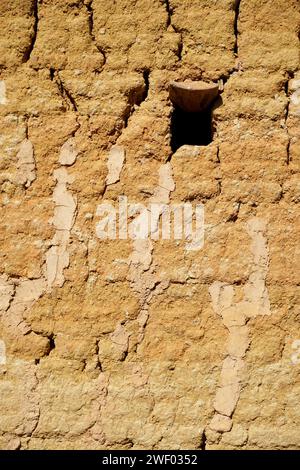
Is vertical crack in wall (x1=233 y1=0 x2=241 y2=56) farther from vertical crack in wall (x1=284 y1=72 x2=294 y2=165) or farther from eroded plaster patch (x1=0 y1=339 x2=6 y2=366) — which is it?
eroded plaster patch (x1=0 y1=339 x2=6 y2=366)

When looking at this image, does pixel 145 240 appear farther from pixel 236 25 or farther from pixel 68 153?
pixel 236 25

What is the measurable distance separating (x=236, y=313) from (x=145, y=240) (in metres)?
0.45

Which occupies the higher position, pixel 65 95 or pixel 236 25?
pixel 236 25

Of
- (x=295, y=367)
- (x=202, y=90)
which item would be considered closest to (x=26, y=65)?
(x=202, y=90)

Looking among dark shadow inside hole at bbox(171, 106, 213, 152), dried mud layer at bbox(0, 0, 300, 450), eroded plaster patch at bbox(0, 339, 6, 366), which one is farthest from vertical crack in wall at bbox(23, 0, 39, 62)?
eroded plaster patch at bbox(0, 339, 6, 366)

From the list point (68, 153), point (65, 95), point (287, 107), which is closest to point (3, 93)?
point (65, 95)

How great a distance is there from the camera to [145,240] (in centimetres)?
214

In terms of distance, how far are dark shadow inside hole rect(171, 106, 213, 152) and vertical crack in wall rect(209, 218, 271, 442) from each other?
0.44m

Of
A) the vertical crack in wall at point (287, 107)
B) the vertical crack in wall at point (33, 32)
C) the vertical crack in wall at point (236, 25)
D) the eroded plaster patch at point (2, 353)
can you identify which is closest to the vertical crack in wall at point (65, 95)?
the vertical crack in wall at point (33, 32)

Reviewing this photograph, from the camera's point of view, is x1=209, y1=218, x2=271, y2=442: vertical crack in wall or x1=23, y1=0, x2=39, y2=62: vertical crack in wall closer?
x1=209, y1=218, x2=271, y2=442: vertical crack in wall

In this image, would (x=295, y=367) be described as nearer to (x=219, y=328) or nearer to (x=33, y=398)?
(x=219, y=328)

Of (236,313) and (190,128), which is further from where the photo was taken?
(190,128)

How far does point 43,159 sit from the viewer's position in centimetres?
217

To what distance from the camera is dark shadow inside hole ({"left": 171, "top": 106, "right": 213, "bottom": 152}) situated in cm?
224
